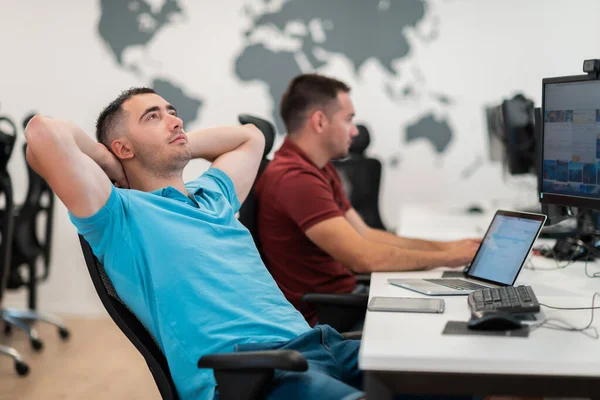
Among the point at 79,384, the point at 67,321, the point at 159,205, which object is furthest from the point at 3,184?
the point at 159,205

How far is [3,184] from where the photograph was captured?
11.2 ft

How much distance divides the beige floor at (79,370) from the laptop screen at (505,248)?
163 cm

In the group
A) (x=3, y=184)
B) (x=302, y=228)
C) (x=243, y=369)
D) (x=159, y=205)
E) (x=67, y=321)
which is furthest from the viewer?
(x=67, y=321)

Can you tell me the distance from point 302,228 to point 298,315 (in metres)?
0.66

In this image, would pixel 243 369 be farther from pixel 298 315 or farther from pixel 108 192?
pixel 108 192

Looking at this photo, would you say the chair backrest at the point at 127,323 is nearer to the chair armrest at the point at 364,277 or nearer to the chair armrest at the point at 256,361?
the chair armrest at the point at 256,361

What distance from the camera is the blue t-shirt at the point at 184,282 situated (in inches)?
61.2

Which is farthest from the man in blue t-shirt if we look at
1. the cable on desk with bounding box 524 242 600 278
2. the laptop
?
the cable on desk with bounding box 524 242 600 278

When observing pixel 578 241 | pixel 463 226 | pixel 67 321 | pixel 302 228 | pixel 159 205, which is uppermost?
pixel 159 205

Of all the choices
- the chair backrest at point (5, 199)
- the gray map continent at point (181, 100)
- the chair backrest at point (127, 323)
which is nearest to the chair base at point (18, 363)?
the chair backrest at point (5, 199)

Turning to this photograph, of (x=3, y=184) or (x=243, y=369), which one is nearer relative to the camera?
(x=243, y=369)

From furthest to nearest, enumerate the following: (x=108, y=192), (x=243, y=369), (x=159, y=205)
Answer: (x=159, y=205), (x=108, y=192), (x=243, y=369)

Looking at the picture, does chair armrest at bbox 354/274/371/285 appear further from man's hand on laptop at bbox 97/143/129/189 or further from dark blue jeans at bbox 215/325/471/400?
man's hand on laptop at bbox 97/143/129/189

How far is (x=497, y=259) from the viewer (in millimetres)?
2041
